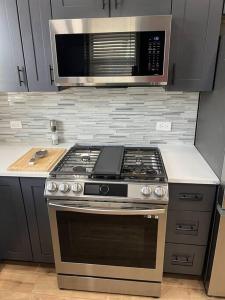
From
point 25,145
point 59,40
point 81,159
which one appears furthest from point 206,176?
point 25,145

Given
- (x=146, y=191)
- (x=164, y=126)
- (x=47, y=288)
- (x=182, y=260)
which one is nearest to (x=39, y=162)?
(x=146, y=191)

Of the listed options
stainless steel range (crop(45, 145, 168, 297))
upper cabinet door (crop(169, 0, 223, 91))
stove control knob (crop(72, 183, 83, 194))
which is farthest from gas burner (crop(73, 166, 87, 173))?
upper cabinet door (crop(169, 0, 223, 91))

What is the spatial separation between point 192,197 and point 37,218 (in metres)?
1.13

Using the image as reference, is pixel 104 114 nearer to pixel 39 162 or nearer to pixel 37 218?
pixel 39 162

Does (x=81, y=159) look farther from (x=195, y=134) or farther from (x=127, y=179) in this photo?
(x=195, y=134)

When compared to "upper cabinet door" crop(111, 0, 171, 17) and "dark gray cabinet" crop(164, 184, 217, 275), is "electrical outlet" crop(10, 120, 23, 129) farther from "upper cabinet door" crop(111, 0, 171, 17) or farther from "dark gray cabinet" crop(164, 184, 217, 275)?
"dark gray cabinet" crop(164, 184, 217, 275)

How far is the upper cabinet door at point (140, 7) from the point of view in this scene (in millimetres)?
1414

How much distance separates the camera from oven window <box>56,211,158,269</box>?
1490mm

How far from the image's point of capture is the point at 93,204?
4.76ft

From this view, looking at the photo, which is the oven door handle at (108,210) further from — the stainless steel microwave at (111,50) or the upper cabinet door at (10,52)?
the upper cabinet door at (10,52)

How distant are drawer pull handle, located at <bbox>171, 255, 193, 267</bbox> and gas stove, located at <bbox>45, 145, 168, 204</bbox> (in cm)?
61

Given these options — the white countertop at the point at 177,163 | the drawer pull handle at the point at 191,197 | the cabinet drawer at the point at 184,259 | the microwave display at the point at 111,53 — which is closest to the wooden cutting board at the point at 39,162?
the white countertop at the point at 177,163

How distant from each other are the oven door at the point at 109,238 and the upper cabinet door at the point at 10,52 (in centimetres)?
91

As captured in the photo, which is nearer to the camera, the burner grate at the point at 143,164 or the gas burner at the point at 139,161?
the burner grate at the point at 143,164
